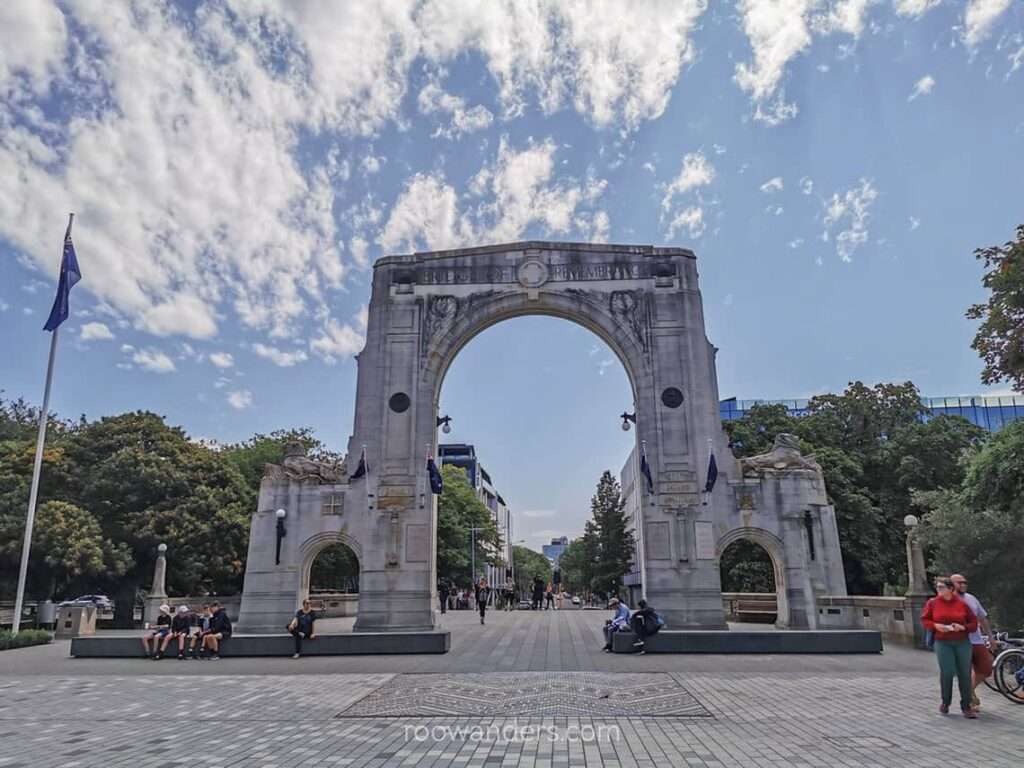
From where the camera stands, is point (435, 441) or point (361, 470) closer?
point (361, 470)

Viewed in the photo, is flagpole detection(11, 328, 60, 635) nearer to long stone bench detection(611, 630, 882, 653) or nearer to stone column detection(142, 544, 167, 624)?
stone column detection(142, 544, 167, 624)

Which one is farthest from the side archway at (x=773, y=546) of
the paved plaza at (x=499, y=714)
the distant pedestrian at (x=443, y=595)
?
the distant pedestrian at (x=443, y=595)

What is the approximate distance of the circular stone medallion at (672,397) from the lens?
76.7 feet

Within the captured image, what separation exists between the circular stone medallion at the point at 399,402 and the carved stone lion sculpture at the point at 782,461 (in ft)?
35.7

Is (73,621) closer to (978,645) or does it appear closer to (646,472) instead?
(646,472)

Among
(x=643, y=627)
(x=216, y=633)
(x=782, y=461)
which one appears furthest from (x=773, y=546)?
(x=216, y=633)

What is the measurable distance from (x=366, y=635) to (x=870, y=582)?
80.7 feet

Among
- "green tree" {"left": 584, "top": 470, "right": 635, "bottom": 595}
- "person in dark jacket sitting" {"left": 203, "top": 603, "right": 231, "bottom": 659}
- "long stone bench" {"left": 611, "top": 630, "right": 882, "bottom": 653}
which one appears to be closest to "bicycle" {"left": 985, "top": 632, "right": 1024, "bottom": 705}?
"long stone bench" {"left": 611, "top": 630, "right": 882, "bottom": 653}

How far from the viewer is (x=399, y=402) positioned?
78.7 ft

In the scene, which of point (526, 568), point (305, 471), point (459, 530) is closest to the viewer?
point (305, 471)

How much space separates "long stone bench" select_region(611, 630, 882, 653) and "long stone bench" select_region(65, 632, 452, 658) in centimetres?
461

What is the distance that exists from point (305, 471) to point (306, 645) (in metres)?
8.18

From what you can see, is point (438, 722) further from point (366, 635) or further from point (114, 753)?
point (366, 635)

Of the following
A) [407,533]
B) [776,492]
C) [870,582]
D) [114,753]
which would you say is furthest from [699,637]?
[870,582]
